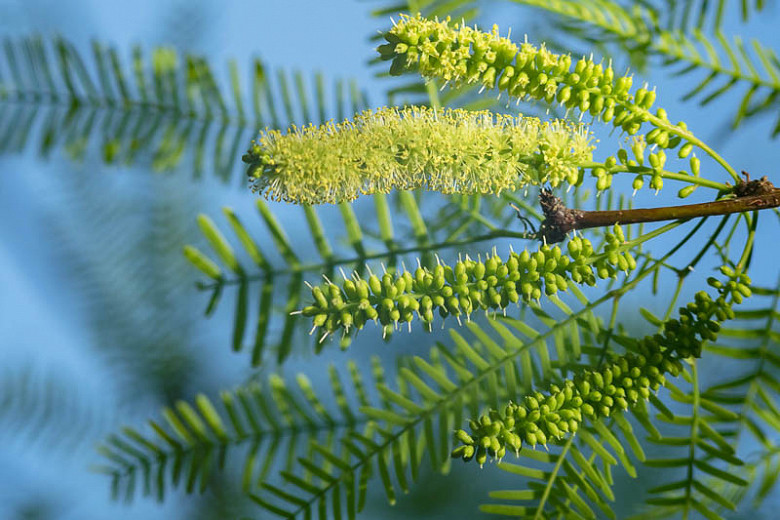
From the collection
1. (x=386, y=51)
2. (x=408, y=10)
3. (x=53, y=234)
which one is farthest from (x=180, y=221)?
(x=386, y=51)

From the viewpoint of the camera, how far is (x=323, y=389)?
1.06 metres

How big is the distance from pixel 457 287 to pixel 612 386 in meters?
0.08

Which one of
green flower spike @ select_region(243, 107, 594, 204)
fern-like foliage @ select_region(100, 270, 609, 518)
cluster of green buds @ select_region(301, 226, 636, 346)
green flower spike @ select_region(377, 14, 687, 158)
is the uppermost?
green flower spike @ select_region(377, 14, 687, 158)

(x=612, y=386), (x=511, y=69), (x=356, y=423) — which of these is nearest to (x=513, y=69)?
(x=511, y=69)

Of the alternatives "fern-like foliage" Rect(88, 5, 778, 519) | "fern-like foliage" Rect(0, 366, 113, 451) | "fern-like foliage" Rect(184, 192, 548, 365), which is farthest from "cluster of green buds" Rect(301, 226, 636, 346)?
"fern-like foliage" Rect(0, 366, 113, 451)

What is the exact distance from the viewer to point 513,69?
11.8 inches

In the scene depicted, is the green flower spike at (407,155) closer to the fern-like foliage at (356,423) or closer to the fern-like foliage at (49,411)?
the fern-like foliage at (356,423)

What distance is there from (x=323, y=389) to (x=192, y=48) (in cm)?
52

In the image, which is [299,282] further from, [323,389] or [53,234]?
[53,234]

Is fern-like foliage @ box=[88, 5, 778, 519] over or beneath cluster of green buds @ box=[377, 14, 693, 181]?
beneath

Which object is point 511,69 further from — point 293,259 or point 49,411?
point 49,411

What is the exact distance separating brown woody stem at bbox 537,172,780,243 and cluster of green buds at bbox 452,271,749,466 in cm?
3

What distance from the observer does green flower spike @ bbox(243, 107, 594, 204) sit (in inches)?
12.1

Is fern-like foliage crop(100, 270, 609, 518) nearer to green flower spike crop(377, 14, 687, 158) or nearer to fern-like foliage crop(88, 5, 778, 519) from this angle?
fern-like foliage crop(88, 5, 778, 519)
